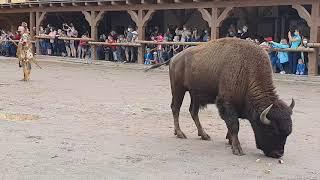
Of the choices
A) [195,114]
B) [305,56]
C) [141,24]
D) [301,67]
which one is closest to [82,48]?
[141,24]

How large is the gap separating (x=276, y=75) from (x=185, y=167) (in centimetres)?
1290

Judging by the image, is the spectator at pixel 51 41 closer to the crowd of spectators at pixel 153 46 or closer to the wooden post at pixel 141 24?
the crowd of spectators at pixel 153 46

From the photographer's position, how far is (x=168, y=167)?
21.5ft

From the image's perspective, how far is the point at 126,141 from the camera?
809 cm

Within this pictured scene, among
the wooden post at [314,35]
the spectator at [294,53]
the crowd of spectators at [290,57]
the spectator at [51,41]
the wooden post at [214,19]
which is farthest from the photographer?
the spectator at [51,41]

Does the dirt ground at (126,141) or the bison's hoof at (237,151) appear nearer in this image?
the dirt ground at (126,141)

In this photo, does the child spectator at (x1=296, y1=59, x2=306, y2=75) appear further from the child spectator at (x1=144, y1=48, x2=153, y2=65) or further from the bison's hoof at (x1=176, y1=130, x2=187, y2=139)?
the bison's hoof at (x1=176, y1=130, x2=187, y2=139)

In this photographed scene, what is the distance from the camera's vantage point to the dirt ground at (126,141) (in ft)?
20.8

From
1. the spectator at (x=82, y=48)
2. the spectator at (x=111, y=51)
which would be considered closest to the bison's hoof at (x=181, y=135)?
the spectator at (x=111, y=51)

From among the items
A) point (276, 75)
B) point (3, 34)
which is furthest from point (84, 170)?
point (3, 34)

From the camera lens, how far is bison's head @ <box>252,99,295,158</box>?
6.92 meters

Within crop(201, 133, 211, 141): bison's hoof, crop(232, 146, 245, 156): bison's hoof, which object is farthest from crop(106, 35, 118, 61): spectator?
crop(232, 146, 245, 156): bison's hoof

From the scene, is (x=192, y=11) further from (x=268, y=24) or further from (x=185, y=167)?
(x=185, y=167)

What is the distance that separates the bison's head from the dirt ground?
155 millimetres
